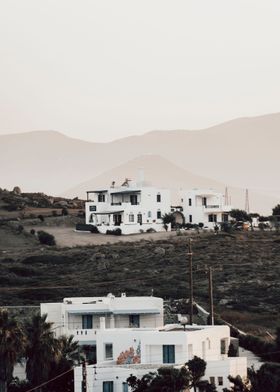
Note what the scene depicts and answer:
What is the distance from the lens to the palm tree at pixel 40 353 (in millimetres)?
54781

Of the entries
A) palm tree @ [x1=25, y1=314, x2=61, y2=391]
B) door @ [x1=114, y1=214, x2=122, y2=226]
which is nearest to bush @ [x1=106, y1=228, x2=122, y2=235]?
door @ [x1=114, y1=214, x2=122, y2=226]

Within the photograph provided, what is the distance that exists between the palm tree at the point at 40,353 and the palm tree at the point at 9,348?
78 centimetres

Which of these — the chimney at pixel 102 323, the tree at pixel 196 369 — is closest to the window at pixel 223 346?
the tree at pixel 196 369

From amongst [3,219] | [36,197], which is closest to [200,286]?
[3,219]

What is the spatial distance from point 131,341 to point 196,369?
Result: 18.3 feet

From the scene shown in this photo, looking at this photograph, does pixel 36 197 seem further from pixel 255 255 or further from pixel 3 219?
pixel 255 255

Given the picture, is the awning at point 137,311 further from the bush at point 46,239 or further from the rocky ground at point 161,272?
the bush at point 46,239

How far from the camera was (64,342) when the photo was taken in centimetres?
5847

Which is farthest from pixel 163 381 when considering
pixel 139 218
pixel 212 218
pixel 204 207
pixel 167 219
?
pixel 212 218

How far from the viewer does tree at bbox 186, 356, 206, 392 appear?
2048 inches

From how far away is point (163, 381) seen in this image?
50.6 metres

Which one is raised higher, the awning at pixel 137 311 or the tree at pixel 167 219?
the tree at pixel 167 219

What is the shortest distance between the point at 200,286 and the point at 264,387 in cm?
3367

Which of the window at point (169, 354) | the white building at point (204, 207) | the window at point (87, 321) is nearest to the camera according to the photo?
the window at point (169, 354)
